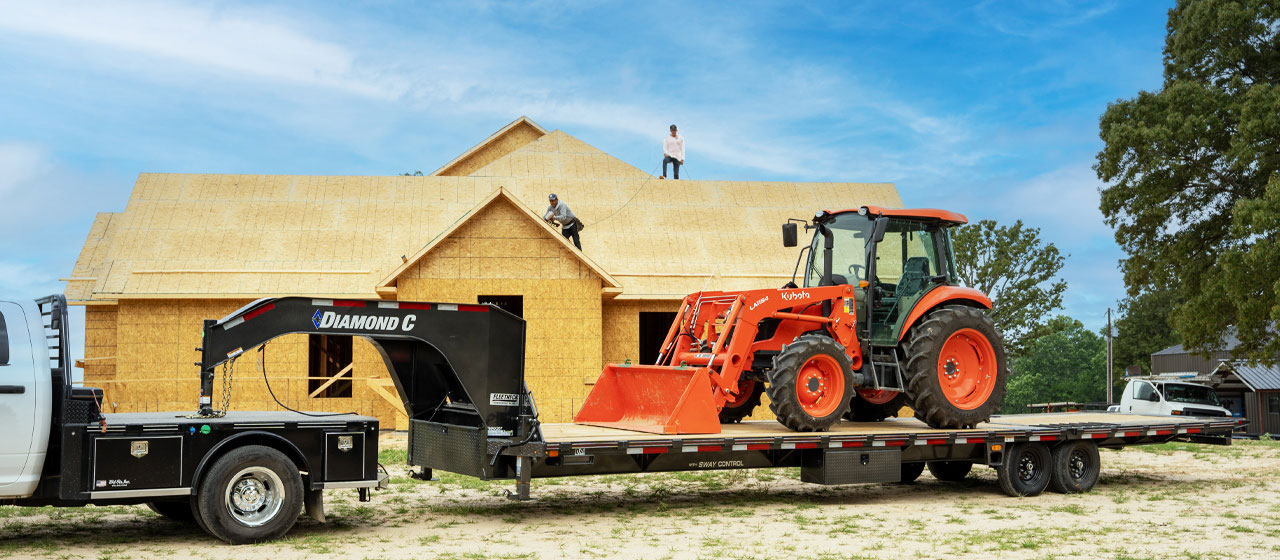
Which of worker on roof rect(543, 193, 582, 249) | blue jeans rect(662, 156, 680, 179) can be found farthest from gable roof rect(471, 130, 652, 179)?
worker on roof rect(543, 193, 582, 249)

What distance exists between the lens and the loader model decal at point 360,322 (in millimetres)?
10141

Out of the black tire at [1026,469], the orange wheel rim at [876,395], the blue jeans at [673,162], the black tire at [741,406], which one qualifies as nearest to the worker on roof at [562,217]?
the blue jeans at [673,162]

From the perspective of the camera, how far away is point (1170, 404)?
28.9m

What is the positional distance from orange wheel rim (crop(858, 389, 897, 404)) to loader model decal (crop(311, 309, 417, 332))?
6.61m

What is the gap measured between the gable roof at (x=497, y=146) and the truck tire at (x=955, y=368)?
74.1 ft

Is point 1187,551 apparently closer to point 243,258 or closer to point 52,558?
point 52,558

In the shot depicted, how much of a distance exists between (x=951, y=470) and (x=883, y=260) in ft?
12.8

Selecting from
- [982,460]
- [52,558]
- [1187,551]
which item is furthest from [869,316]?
[52,558]

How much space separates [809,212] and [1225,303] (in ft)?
35.2

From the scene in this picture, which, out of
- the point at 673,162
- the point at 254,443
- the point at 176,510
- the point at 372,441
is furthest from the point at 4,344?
the point at 673,162

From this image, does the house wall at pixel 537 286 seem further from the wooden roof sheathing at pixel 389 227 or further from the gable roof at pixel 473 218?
the wooden roof sheathing at pixel 389 227

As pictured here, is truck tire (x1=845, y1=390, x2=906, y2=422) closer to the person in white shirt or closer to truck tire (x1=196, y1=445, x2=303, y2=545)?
truck tire (x1=196, y1=445, x2=303, y2=545)

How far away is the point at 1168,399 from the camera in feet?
98.0

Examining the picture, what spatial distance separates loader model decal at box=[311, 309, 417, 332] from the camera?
10141 mm
